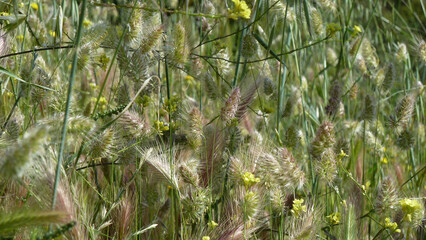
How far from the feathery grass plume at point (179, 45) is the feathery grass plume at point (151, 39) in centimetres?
4

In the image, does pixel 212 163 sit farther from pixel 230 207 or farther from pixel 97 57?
pixel 97 57

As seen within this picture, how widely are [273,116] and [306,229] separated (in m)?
0.79

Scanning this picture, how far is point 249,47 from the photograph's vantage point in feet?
3.71

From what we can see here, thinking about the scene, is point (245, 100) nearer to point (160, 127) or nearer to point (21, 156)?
point (160, 127)

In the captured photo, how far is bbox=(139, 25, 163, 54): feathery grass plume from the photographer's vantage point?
961 mm

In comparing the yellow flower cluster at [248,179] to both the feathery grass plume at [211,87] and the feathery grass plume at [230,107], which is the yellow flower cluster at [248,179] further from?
the feathery grass plume at [211,87]

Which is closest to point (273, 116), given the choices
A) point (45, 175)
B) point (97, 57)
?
point (97, 57)

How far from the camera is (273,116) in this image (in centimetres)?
165

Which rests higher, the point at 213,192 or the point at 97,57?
the point at 97,57

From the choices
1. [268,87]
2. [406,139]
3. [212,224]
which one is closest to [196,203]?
[212,224]

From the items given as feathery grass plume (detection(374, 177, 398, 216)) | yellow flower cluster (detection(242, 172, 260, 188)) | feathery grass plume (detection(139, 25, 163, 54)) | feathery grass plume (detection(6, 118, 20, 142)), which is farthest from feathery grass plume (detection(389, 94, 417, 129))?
feathery grass plume (detection(6, 118, 20, 142))

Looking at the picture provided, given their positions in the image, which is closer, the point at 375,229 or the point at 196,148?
the point at 196,148

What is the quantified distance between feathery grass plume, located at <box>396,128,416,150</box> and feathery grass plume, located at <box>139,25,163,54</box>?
2.52 ft

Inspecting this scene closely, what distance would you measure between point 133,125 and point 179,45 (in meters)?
0.19
